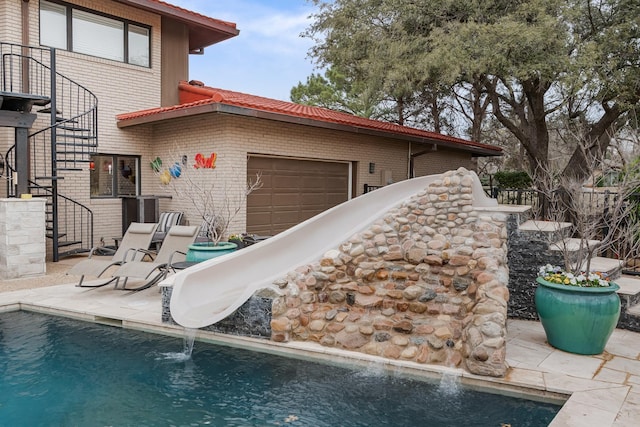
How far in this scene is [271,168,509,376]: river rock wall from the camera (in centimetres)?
472

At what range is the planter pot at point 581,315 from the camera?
450cm

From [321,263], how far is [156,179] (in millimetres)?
7249

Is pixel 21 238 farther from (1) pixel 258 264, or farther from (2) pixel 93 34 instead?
(2) pixel 93 34

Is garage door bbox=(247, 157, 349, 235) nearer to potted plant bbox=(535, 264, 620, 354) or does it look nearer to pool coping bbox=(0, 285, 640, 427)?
pool coping bbox=(0, 285, 640, 427)

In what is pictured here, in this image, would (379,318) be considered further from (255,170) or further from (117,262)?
(255,170)

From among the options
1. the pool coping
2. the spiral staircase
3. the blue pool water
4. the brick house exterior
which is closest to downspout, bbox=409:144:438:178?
the brick house exterior

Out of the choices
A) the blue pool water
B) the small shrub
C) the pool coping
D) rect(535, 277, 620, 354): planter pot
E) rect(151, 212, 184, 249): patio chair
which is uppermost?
the small shrub

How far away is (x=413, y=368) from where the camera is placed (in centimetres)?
431

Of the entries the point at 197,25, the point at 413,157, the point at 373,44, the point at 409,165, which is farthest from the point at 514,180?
the point at 197,25

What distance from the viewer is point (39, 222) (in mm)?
7945

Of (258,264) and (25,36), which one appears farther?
(25,36)

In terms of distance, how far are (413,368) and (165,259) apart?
14.1 feet

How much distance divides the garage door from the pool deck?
3899mm

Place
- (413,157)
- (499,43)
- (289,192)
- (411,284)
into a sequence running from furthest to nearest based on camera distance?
(413,157), (289,192), (499,43), (411,284)
